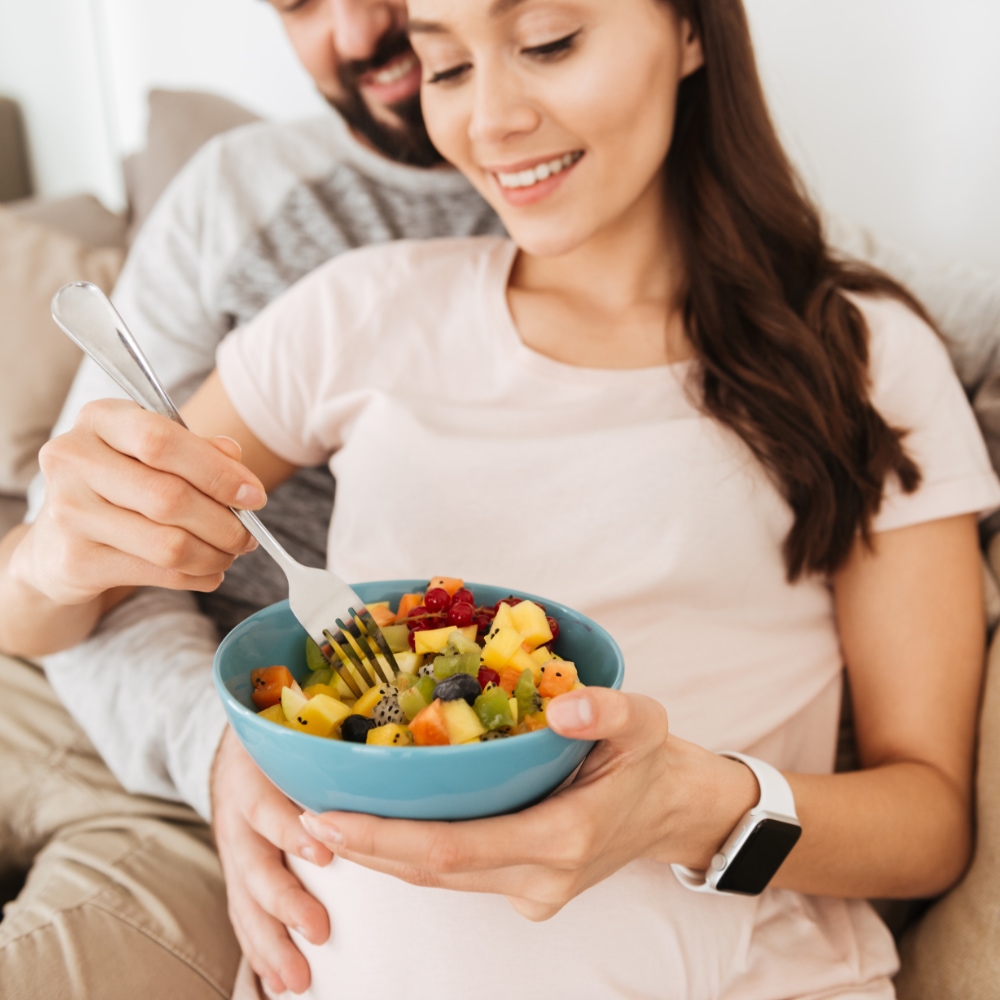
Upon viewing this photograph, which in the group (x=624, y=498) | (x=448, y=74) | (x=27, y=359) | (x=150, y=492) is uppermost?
(x=448, y=74)

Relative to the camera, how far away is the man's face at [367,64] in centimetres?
135

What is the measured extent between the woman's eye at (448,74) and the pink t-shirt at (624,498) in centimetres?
25

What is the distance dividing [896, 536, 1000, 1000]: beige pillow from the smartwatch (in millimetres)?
257

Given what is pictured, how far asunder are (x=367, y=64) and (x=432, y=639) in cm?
102

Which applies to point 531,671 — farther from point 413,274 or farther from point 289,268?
point 289,268

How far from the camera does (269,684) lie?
74 cm

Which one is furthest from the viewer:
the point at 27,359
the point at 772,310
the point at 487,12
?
the point at 27,359

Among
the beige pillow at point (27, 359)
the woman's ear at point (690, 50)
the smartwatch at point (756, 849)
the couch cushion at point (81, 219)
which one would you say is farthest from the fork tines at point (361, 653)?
the couch cushion at point (81, 219)

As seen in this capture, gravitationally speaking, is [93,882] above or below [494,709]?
below

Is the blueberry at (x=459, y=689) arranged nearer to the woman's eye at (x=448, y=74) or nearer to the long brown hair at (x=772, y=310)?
the long brown hair at (x=772, y=310)

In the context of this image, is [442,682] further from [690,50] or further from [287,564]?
[690,50]

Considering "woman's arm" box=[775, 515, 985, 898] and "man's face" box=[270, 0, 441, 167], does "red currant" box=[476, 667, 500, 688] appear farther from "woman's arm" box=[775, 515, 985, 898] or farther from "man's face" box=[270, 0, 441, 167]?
"man's face" box=[270, 0, 441, 167]

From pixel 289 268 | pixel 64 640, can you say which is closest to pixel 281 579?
pixel 64 640

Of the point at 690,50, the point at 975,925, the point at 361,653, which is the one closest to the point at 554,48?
the point at 690,50
